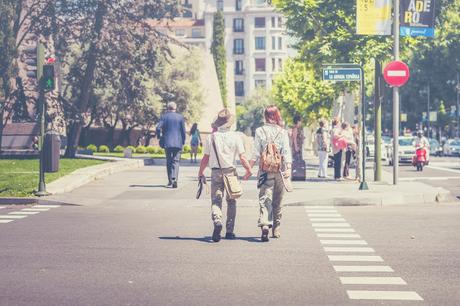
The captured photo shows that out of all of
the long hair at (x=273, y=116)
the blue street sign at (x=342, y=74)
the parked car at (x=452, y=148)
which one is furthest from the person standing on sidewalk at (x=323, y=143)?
the parked car at (x=452, y=148)

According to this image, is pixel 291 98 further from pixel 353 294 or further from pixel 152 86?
pixel 353 294

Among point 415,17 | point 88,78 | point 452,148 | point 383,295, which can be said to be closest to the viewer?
point 383,295

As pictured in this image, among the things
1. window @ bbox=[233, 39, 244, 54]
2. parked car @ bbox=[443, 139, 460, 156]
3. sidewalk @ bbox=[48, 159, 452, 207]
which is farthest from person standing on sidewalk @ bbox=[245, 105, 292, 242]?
window @ bbox=[233, 39, 244, 54]

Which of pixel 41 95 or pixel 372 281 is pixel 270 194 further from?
pixel 41 95

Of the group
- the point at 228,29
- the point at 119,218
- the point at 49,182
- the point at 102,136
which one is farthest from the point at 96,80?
the point at 228,29

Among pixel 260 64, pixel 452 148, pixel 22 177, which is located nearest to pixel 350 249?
pixel 22 177

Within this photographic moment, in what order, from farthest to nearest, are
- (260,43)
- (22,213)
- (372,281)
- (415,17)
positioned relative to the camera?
(260,43)
(415,17)
(22,213)
(372,281)

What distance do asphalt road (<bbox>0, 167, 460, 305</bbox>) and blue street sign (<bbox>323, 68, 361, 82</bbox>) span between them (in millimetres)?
5189

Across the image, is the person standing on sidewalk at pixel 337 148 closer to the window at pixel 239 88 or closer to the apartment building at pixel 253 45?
the apartment building at pixel 253 45

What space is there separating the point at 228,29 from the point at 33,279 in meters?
151

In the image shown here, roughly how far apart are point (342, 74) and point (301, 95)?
1570 inches

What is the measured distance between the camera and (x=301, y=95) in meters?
62.9

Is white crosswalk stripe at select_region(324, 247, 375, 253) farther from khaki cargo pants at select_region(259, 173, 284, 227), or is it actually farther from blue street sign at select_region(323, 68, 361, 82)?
blue street sign at select_region(323, 68, 361, 82)

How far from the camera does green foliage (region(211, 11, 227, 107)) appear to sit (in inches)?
4492
